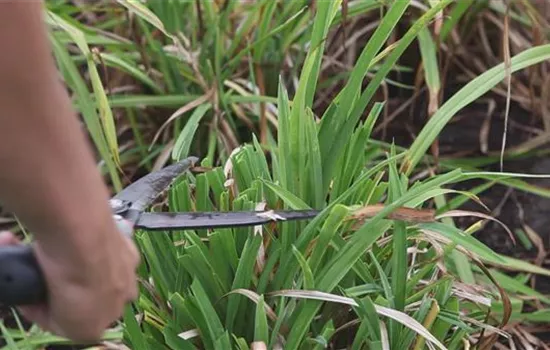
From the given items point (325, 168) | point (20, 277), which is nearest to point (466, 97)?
point (325, 168)

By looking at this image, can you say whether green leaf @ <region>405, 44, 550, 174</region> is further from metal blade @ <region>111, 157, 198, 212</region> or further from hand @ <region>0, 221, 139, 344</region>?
hand @ <region>0, 221, 139, 344</region>

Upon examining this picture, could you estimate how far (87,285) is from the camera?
71 cm

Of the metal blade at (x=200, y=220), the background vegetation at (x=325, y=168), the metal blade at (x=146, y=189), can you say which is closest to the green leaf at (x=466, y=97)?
the background vegetation at (x=325, y=168)

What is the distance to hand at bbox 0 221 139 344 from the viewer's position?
70cm

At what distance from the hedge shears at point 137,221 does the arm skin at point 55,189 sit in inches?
0.7

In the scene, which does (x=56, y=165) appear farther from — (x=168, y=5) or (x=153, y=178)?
(x=168, y=5)

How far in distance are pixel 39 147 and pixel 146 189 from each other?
542 millimetres

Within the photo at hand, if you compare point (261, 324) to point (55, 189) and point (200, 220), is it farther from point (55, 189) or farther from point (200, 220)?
point (55, 189)

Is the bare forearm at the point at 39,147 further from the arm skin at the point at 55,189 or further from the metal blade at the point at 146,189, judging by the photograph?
the metal blade at the point at 146,189

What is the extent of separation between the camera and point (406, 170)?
166cm

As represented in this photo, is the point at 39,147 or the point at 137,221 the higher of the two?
the point at 39,147

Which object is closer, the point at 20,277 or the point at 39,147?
the point at 39,147

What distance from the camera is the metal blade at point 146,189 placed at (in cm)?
110

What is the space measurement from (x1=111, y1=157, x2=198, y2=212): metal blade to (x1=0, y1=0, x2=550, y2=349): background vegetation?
0.46ft
